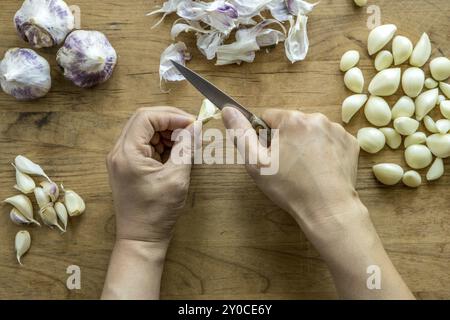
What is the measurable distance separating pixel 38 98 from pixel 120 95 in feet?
0.55

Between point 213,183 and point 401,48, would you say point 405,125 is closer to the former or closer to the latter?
point 401,48

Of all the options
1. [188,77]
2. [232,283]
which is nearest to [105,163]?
[188,77]

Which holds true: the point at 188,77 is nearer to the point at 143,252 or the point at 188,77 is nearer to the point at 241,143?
the point at 241,143

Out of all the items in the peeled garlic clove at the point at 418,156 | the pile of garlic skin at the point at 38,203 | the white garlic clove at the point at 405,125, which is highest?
the white garlic clove at the point at 405,125

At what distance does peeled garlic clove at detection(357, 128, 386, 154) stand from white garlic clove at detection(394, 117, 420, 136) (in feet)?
0.11

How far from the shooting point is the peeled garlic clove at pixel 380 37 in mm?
1058

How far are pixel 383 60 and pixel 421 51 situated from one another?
0.08m

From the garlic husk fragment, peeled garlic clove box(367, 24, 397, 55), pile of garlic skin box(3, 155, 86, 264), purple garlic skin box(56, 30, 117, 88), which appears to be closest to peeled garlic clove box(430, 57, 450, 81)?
peeled garlic clove box(367, 24, 397, 55)

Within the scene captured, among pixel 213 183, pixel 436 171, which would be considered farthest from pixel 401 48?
pixel 213 183

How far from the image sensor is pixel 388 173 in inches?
41.0

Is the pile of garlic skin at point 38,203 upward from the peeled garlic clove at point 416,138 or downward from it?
downward

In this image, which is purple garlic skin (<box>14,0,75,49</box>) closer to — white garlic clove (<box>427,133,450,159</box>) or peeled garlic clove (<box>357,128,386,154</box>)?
peeled garlic clove (<box>357,128,386,154</box>)

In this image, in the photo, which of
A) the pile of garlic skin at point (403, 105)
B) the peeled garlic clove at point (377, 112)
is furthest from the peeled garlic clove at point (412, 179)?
the peeled garlic clove at point (377, 112)

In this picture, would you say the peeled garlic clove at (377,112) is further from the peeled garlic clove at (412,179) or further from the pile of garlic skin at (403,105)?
the peeled garlic clove at (412,179)
